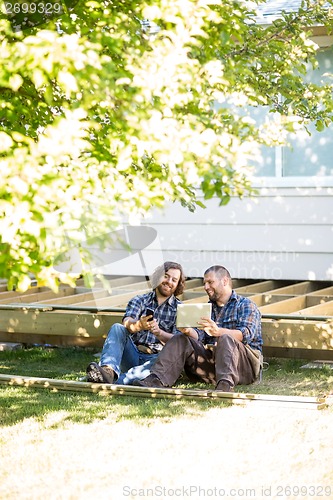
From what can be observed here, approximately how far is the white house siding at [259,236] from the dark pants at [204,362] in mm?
3434

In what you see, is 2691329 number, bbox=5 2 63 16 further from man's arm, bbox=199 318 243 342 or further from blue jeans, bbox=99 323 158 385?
blue jeans, bbox=99 323 158 385

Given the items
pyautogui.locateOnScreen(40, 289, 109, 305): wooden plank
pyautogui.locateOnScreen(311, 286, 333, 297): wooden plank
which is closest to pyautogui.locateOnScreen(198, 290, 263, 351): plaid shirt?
pyautogui.locateOnScreen(40, 289, 109, 305): wooden plank

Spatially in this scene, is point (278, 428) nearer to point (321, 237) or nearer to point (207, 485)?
point (207, 485)

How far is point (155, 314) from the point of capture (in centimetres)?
780

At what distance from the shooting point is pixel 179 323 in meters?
7.14

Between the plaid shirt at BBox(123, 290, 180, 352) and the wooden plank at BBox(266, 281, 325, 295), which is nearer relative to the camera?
the plaid shirt at BBox(123, 290, 180, 352)

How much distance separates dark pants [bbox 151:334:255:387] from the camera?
7.10 m

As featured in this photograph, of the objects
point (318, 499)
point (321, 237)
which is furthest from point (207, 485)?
point (321, 237)

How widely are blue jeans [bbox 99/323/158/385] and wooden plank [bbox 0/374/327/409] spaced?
0.31 meters

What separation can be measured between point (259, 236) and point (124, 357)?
3.66 meters

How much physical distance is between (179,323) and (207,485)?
2.42 m

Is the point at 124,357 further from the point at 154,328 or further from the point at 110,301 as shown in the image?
the point at 110,301

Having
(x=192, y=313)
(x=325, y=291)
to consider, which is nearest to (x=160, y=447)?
(x=192, y=313)

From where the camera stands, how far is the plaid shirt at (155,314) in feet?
25.5
